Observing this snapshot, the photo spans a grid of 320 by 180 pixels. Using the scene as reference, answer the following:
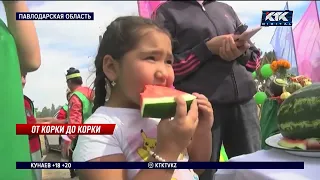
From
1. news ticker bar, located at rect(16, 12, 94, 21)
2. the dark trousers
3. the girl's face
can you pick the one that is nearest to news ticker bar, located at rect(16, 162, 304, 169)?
the girl's face

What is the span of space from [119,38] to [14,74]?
0.21m

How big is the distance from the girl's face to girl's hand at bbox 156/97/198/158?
9 cm

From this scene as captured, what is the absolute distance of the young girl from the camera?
65 centimetres

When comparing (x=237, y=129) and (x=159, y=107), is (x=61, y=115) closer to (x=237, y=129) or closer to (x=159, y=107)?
(x=159, y=107)

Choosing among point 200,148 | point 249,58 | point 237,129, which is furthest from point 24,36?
point 237,129

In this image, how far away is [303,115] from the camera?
2.65ft

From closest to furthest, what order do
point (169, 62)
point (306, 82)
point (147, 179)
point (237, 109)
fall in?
point (147, 179) → point (169, 62) → point (306, 82) → point (237, 109)

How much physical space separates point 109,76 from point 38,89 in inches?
5.5

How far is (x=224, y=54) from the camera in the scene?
37.9 inches

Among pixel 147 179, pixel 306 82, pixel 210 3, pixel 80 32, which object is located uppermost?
pixel 210 3

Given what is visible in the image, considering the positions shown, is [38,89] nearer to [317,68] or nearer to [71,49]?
[71,49]

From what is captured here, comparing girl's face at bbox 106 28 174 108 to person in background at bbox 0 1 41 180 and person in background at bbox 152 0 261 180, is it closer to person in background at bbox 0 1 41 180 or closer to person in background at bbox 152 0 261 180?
person in background at bbox 0 1 41 180

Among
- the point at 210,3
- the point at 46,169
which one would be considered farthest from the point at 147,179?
the point at 210,3

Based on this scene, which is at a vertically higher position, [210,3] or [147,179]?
[210,3]
